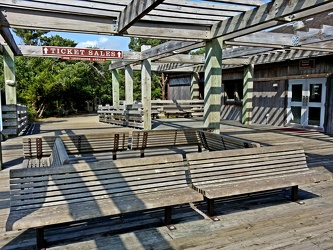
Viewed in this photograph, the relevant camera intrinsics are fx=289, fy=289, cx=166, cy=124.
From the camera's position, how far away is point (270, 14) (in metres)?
4.41

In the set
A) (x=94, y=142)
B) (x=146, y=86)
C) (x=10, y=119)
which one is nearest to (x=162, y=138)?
(x=94, y=142)

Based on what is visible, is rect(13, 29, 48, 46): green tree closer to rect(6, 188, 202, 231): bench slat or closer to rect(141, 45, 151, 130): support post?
rect(141, 45, 151, 130): support post

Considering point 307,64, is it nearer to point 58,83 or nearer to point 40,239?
point 40,239

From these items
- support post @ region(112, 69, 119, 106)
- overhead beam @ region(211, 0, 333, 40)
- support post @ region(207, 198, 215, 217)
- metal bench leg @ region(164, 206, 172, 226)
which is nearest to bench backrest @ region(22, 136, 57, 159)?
metal bench leg @ region(164, 206, 172, 226)

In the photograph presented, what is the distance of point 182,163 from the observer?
3.25 meters

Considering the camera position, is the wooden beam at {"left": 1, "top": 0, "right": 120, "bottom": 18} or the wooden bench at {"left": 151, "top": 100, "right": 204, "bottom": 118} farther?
the wooden bench at {"left": 151, "top": 100, "right": 204, "bottom": 118}

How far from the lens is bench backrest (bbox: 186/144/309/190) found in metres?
3.32

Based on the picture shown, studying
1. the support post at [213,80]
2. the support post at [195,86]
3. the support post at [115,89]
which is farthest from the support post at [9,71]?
the support post at [195,86]

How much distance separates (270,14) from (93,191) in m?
3.64

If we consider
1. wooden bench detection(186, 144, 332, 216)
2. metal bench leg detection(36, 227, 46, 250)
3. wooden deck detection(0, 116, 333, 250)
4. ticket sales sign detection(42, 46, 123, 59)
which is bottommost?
wooden deck detection(0, 116, 333, 250)

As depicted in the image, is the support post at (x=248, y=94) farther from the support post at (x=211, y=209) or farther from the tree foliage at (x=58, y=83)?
the tree foliage at (x=58, y=83)

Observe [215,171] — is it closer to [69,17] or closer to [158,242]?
[158,242]

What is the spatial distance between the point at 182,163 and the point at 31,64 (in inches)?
769

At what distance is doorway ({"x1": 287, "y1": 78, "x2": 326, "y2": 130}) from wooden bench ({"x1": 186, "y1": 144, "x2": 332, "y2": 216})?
740cm
